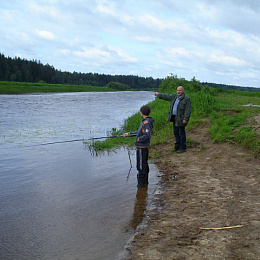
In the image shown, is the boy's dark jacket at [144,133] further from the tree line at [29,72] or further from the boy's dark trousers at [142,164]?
the tree line at [29,72]

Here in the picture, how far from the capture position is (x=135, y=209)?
4.84 m

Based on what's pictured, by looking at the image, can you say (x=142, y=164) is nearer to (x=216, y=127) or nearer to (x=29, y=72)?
(x=216, y=127)

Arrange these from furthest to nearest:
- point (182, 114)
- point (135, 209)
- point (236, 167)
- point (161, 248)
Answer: point (182, 114)
point (236, 167)
point (135, 209)
point (161, 248)

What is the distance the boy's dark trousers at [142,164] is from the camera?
579 cm

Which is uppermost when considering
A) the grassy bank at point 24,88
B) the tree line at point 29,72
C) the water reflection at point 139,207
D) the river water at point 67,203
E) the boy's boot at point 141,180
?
the tree line at point 29,72

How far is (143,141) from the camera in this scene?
18.7 ft

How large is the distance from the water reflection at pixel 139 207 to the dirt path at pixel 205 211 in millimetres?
160

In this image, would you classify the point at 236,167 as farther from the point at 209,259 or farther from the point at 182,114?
the point at 209,259

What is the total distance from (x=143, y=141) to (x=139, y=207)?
134 centimetres

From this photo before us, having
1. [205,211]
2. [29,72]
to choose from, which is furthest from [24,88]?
[205,211]

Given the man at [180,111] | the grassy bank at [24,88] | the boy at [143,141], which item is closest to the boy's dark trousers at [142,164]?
the boy at [143,141]

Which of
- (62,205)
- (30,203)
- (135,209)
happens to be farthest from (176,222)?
(30,203)

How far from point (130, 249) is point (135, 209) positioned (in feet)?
4.59

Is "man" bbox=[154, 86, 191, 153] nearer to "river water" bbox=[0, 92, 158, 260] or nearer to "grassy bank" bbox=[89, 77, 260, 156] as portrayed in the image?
"grassy bank" bbox=[89, 77, 260, 156]
